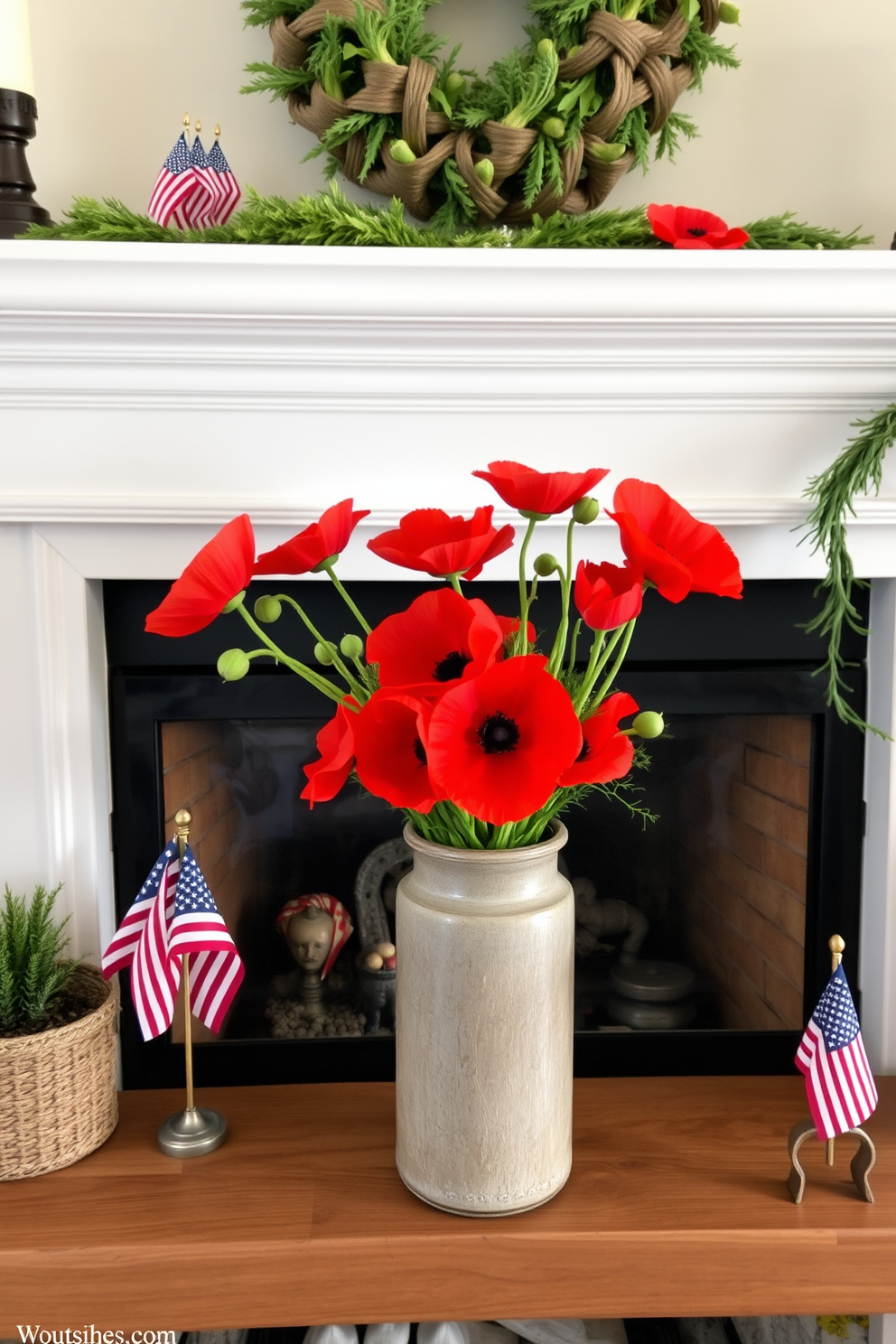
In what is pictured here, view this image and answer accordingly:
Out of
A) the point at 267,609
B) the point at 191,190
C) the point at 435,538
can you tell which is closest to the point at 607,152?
the point at 191,190

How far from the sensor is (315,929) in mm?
1239

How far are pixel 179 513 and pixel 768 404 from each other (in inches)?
24.1

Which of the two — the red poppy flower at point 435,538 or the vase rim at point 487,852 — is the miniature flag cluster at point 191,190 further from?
the vase rim at point 487,852

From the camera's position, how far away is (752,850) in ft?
4.17

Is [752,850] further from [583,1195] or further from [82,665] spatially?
[82,665]

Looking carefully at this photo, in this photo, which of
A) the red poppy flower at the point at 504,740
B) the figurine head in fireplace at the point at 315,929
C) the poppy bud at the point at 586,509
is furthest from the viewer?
the figurine head in fireplace at the point at 315,929

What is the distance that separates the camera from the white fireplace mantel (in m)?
0.95

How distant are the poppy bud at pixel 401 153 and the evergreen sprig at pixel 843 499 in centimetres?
53

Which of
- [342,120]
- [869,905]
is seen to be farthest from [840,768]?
[342,120]

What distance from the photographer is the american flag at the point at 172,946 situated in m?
0.97

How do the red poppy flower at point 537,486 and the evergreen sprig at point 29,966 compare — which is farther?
the evergreen sprig at point 29,966

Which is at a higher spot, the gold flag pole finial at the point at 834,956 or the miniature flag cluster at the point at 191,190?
the miniature flag cluster at the point at 191,190

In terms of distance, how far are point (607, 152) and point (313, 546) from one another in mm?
588

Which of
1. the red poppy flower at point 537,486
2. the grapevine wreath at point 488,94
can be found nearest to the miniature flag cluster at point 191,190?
the grapevine wreath at point 488,94
